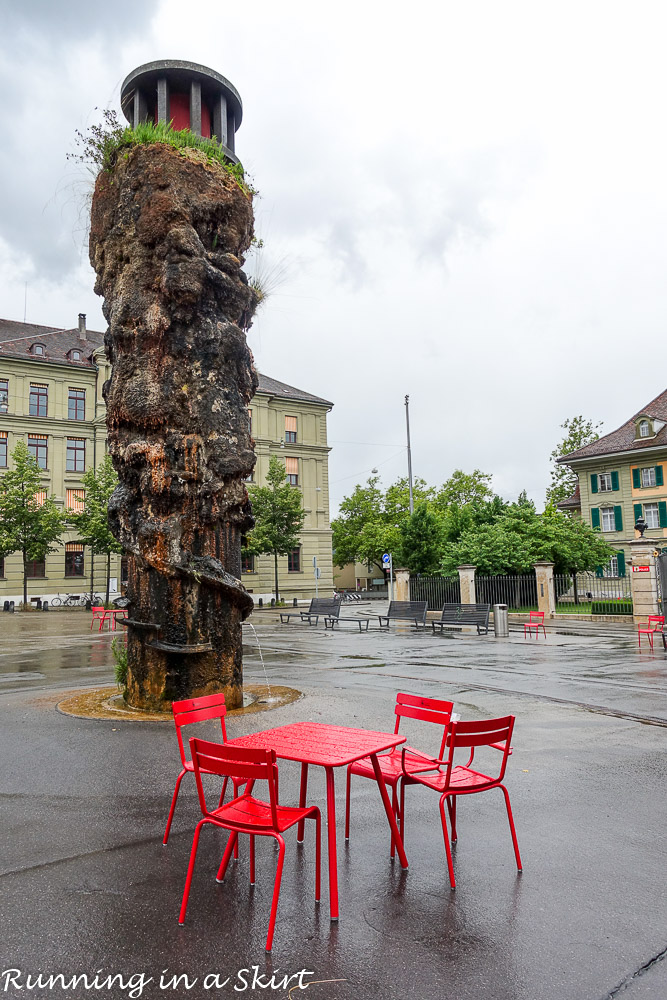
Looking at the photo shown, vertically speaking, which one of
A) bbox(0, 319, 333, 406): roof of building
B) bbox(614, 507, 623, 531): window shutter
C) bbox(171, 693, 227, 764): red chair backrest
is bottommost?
bbox(171, 693, 227, 764): red chair backrest

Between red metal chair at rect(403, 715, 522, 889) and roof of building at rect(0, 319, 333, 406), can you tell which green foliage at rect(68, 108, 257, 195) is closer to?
red metal chair at rect(403, 715, 522, 889)

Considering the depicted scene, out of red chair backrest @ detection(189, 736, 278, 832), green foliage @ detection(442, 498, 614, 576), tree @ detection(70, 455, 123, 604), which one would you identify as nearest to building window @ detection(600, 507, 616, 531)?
green foliage @ detection(442, 498, 614, 576)

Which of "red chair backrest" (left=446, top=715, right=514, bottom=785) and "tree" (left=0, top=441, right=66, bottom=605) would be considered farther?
"tree" (left=0, top=441, right=66, bottom=605)

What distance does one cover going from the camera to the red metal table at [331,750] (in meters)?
3.55

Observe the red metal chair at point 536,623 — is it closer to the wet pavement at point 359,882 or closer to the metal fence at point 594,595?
the metal fence at point 594,595

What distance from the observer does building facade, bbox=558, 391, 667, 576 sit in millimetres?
42594

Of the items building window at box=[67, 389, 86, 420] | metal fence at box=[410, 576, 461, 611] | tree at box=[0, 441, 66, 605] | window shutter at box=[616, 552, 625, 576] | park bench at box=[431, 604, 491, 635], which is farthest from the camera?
building window at box=[67, 389, 86, 420]

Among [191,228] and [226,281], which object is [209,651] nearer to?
[226,281]

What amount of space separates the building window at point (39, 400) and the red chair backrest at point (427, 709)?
43675 mm

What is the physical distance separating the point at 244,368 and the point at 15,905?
713 centimetres

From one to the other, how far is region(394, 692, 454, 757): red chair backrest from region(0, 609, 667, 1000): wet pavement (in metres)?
0.77

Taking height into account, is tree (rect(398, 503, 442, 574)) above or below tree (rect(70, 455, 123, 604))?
below

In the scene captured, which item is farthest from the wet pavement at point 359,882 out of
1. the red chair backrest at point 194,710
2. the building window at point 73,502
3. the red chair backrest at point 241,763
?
the building window at point 73,502

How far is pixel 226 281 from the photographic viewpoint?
30.4 ft
